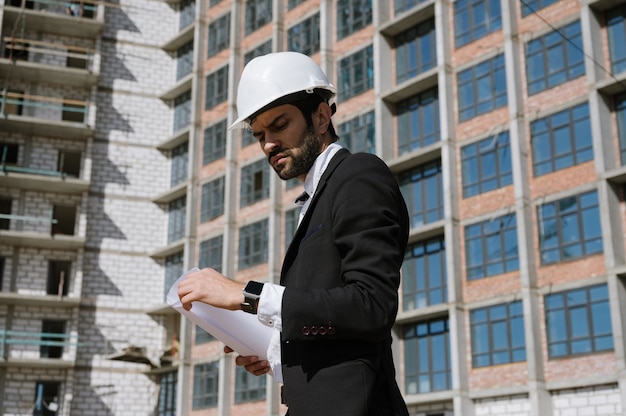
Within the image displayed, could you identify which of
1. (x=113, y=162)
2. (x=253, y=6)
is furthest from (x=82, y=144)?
(x=253, y=6)

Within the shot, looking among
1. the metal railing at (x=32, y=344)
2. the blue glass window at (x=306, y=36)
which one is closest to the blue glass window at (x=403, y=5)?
the blue glass window at (x=306, y=36)

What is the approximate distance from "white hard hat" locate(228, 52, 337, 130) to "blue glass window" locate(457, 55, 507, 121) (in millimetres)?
27687

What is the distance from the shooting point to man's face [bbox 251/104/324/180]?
298 centimetres

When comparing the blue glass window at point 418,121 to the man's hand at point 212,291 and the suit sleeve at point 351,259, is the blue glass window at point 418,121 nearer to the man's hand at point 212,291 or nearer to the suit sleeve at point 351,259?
the suit sleeve at point 351,259

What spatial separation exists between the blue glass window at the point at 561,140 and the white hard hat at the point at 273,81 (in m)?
25.4

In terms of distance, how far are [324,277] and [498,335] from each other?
26172mm

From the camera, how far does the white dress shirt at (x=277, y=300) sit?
265 cm

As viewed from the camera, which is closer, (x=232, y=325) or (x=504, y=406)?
(x=232, y=325)

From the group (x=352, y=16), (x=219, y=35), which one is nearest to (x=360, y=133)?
(x=352, y=16)

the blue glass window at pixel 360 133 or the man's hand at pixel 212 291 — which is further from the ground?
the blue glass window at pixel 360 133

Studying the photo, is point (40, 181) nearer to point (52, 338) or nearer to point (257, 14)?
point (52, 338)

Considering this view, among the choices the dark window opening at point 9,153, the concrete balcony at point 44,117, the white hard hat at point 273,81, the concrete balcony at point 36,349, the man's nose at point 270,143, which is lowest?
the man's nose at point 270,143

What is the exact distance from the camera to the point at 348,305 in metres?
2.54

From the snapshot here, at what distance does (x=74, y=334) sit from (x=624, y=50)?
2839 cm
